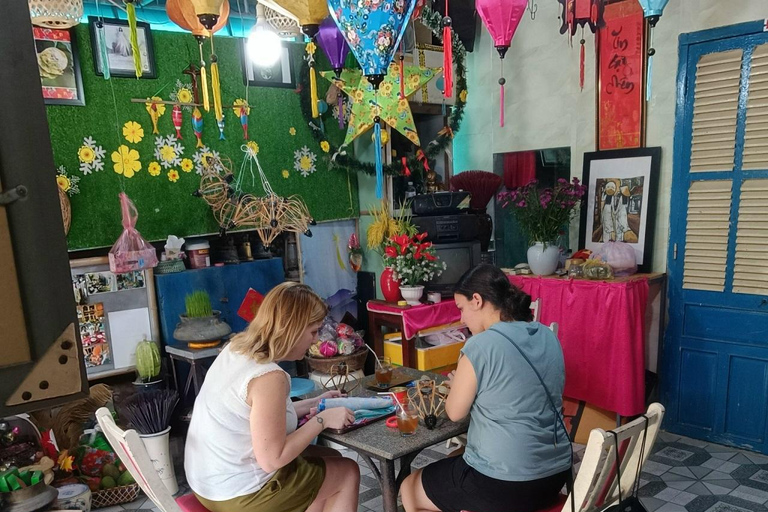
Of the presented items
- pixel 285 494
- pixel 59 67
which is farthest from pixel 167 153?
pixel 285 494

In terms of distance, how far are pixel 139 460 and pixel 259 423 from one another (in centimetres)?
39

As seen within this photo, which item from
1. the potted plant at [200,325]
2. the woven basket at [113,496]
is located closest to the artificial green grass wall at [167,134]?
the potted plant at [200,325]

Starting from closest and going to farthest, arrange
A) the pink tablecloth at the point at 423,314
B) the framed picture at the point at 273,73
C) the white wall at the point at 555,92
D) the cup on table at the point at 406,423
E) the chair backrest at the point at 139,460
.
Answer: the chair backrest at the point at 139,460 < the cup on table at the point at 406,423 < the white wall at the point at 555,92 < the pink tablecloth at the point at 423,314 < the framed picture at the point at 273,73

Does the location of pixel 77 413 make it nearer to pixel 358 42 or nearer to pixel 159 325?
pixel 159 325

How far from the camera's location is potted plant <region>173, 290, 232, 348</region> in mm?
3547

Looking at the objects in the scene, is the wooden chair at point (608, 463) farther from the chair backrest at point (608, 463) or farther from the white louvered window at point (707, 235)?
the white louvered window at point (707, 235)

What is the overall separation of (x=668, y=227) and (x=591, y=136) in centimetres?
86

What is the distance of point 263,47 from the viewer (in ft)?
13.9

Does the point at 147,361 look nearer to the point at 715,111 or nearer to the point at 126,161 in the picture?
the point at 126,161

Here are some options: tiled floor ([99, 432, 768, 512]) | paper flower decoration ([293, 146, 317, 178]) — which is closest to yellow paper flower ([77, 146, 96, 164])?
paper flower decoration ([293, 146, 317, 178])

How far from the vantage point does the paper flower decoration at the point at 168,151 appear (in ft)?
12.6

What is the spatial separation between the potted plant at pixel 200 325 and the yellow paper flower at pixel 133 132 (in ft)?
3.62

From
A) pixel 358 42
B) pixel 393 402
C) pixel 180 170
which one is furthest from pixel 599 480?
pixel 180 170

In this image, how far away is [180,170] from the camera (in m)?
3.96
